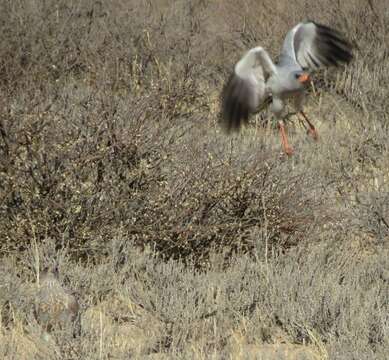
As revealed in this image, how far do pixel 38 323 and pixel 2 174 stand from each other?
43.4 inches

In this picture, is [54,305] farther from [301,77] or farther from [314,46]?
[314,46]

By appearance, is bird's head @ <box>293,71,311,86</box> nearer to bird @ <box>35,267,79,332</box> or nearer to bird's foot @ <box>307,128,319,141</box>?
bird's foot @ <box>307,128,319,141</box>

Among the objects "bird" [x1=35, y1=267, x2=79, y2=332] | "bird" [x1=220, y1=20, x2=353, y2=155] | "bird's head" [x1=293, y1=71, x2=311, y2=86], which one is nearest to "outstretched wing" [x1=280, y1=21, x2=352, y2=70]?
"bird" [x1=220, y1=20, x2=353, y2=155]

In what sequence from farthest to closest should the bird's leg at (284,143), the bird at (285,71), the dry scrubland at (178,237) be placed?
1. the bird at (285,71)
2. the bird's leg at (284,143)
3. the dry scrubland at (178,237)

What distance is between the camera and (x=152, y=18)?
11562 millimetres

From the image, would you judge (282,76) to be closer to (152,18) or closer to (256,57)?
(256,57)

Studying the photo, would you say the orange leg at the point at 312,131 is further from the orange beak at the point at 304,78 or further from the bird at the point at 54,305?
the bird at the point at 54,305

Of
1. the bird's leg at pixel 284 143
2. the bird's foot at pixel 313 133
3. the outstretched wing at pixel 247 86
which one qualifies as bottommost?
the bird's foot at pixel 313 133

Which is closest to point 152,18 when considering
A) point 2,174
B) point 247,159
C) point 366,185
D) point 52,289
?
point 366,185

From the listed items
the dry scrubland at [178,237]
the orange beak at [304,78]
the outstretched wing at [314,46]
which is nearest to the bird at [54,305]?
the dry scrubland at [178,237]

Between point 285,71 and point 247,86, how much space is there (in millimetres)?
412

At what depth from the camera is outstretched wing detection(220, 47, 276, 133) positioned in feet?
26.6

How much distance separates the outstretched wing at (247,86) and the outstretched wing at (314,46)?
1.25 ft

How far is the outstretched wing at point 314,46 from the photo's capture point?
9008 mm
